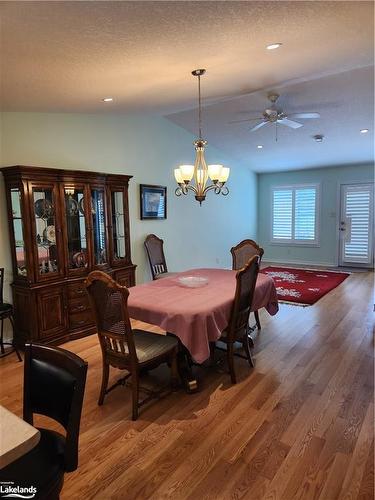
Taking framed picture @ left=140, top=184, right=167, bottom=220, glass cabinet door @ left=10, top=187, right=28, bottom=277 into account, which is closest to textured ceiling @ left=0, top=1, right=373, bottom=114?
glass cabinet door @ left=10, top=187, right=28, bottom=277

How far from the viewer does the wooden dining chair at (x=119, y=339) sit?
2180 mm

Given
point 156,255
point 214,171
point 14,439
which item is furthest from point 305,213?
point 14,439

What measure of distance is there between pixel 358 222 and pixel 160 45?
6705 mm

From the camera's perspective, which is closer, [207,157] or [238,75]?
[238,75]

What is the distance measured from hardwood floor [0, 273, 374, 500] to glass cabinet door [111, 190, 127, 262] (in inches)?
58.1

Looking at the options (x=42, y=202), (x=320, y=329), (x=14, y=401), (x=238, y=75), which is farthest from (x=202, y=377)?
(x=238, y=75)

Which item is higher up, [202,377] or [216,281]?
[216,281]

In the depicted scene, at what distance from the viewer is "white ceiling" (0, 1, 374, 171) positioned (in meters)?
1.83

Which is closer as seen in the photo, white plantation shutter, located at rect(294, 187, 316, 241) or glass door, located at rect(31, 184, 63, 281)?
glass door, located at rect(31, 184, 63, 281)

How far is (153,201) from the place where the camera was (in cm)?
523

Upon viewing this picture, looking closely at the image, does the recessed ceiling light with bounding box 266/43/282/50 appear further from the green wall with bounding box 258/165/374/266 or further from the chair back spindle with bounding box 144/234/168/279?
the green wall with bounding box 258/165/374/266

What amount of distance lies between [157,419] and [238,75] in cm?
314

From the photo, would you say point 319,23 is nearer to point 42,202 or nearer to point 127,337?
point 127,337

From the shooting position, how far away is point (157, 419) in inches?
90.4
